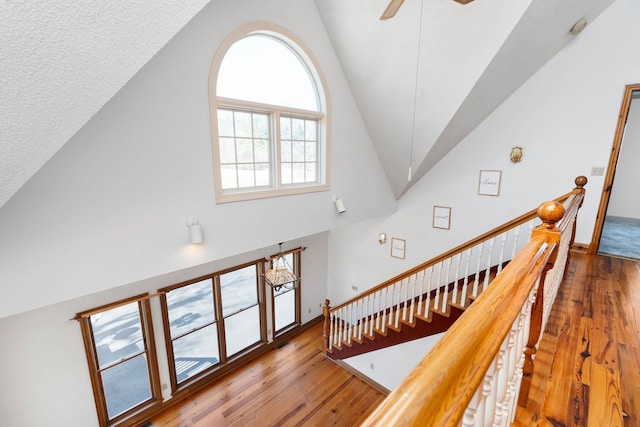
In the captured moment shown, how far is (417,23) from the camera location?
10.2 ft

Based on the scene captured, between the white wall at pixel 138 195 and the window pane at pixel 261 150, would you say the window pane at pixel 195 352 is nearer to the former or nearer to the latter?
the white wall at pixel 138 195

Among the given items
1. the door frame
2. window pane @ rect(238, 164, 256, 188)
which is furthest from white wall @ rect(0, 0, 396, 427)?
the door frame

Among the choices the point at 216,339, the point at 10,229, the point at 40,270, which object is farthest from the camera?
the point at 216,339

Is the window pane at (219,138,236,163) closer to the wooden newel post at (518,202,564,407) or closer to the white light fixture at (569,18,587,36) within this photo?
the wooden newel post at (518,202,564,407)

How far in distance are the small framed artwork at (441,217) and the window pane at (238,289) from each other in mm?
3394

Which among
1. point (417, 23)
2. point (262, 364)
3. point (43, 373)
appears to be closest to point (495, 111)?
point (417, 23)

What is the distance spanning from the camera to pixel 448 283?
324cm

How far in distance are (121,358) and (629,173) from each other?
8.35 meters

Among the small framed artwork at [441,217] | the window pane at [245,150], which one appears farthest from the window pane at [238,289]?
the small framed artwork at [441,217]

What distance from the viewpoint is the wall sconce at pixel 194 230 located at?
2.79 metres

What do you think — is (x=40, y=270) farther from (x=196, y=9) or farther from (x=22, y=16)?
(x=196, y=9)

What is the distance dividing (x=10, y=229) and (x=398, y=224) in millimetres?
5041

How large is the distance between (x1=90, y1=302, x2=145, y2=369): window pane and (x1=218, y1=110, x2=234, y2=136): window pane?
294cm

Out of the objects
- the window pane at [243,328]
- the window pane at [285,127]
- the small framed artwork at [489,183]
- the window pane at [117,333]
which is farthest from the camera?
the window pane at [243,328]
